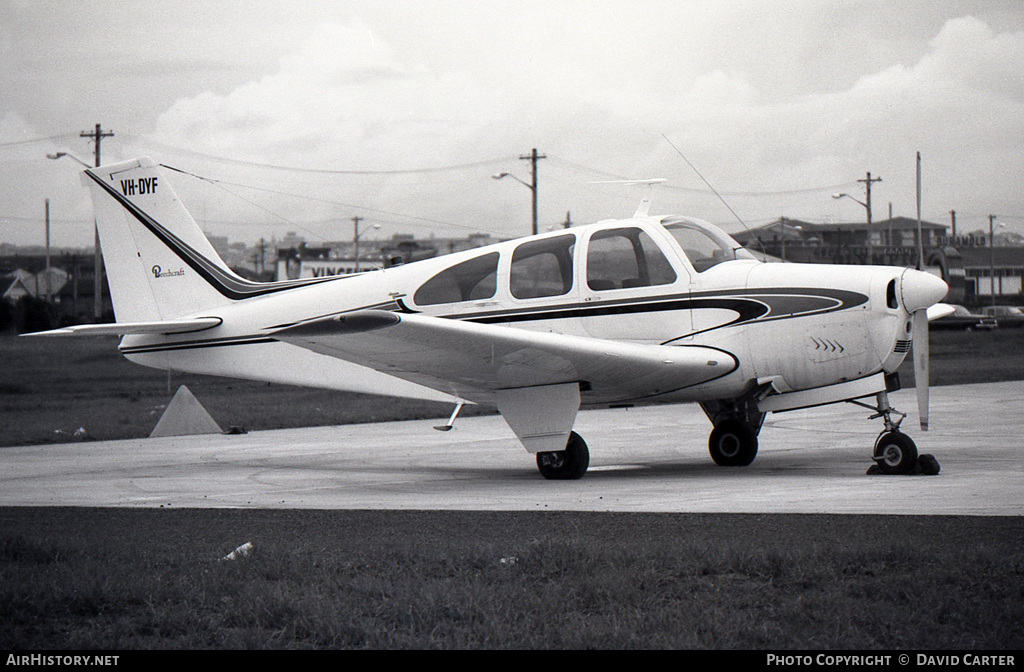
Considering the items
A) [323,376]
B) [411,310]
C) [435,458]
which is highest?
A: [411,310]

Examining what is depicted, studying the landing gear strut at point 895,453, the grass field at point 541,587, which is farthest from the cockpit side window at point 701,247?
the grass field at point 541,587

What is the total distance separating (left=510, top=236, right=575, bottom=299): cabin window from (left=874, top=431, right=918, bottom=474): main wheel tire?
3195 mm

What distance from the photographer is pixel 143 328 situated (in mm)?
11016

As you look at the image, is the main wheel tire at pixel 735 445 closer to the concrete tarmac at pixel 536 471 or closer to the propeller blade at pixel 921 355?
the concrete tarmac at pixel 536 471

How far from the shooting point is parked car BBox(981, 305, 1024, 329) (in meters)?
53.5

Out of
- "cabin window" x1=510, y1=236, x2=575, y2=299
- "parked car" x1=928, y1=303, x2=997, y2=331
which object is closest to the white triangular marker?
"cabin window" x1=510, y1=236, x2=575, y2=299

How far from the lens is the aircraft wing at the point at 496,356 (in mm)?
8023

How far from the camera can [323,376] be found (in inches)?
436

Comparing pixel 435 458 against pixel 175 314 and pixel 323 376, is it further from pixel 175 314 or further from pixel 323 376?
pixel 175 314

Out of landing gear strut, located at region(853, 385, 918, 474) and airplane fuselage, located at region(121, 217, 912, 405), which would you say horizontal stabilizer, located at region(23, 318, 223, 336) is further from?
landing gear strut, located at region(853, 385, 918, 474)

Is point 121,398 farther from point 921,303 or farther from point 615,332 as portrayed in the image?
point 921,303

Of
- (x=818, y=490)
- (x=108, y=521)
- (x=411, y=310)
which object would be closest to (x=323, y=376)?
A: (x=411, y=310)
